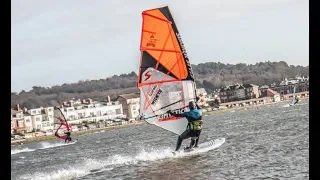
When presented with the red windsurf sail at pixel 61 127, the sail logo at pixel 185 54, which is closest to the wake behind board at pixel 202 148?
the sail logo at pixel 185 54

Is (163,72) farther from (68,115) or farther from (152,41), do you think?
(68,115)

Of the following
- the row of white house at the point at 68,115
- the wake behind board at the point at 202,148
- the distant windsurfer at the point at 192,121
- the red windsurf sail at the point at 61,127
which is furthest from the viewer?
the row of white house at the point at 68,115

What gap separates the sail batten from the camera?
64.8ft

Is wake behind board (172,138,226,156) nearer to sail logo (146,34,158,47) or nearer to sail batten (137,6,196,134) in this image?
sail batten (137,6,196,134)

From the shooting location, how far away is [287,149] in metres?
19.5

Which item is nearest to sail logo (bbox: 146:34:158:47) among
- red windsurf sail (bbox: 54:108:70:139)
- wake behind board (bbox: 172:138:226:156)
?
wake behind board (bbox: 172:138:226:156)

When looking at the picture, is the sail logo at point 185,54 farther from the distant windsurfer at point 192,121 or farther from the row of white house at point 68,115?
the row of white house at point 68,115

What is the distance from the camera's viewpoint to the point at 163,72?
65.3 ft

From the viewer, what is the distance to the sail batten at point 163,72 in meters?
19.8

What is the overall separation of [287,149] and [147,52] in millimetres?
6270

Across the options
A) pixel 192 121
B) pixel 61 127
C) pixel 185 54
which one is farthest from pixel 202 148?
pixel 61 127
